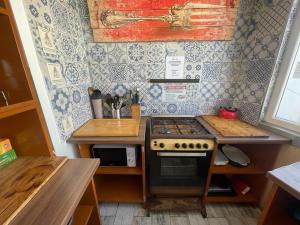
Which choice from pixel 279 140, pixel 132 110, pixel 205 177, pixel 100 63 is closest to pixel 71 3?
pixel 100 63

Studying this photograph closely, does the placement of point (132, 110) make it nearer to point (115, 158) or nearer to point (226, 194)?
point (115, 158)

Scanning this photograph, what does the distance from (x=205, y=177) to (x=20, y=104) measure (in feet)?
4.64

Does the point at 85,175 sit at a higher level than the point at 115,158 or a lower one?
higher

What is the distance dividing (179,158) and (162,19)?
134 cm

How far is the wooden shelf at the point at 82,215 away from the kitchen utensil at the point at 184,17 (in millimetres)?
1579

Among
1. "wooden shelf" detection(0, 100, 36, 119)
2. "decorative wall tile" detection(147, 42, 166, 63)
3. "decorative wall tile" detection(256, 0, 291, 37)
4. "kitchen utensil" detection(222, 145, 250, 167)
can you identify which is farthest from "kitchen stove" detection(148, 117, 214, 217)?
"decorative wall tile" detection(256, 0, 291, 37)

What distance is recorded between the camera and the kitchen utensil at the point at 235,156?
1317 millimetres

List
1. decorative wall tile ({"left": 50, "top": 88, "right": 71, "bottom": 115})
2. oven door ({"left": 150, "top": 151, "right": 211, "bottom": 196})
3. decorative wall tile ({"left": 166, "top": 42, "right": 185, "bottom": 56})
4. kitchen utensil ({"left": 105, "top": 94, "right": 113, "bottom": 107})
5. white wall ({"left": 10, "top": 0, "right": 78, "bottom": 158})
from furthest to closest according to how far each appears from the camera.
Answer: kitchen utensil ({"left": 105, "top": 94, "right": 113, "bottom": 107}), decorative wall tile ({"left": 166, "top": 42, "right": 185, "bottom": 56}), oven door ({"left": 150, "top": 151, "right": 211, "bottom": 196}), decorative wall tile ({"left": 50, "top": 88, "right": 71, "bottom": 115}), white wall ({"left": 10, "top": 0, "right": 78, "bottom": 158})

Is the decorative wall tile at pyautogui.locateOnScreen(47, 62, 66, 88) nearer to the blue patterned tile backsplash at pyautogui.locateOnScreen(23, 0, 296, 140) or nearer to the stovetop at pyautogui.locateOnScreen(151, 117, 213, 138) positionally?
the blue patterned tile backsplash at pyautogui.locateOnScreen(23, 0, 296, 140)

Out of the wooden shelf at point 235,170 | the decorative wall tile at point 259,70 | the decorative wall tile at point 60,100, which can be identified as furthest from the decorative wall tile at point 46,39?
the decorative wall tile at point 259,70

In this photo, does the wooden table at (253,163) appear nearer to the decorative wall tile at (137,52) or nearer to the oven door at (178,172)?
the oven door at (178,172)

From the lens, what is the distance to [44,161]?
78 centimetres

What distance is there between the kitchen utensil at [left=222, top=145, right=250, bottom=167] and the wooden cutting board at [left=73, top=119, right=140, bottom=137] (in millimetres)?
961

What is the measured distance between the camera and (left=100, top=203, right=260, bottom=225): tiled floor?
1306 mm
